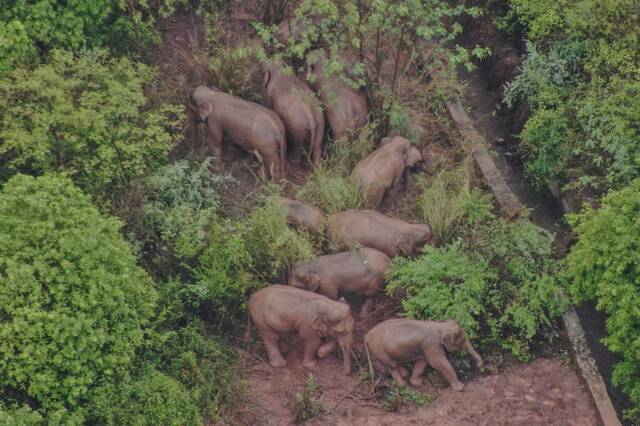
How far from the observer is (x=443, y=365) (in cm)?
895

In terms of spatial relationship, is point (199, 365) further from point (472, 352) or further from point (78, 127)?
point (78, 127)

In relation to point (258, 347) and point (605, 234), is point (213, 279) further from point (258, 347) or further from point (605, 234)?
point (605, 234)

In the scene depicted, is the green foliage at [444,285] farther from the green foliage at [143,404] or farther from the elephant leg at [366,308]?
the green foliage at [143,404]

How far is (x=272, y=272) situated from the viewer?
390 inches

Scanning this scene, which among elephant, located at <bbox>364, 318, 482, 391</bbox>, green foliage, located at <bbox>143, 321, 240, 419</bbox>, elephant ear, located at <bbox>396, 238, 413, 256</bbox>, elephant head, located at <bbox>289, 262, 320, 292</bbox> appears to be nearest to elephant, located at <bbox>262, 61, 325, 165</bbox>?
elephant ear, located at <bbox>396, 238, 413, 256</bbox>

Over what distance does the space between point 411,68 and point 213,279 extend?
4.93m

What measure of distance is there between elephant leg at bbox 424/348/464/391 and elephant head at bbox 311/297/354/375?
85 cm

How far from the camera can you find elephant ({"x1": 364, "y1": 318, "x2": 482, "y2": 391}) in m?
8.87

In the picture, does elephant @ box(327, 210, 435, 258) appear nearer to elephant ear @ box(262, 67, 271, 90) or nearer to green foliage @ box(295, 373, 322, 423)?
green foliage @ box(295, 373, 322, 423)

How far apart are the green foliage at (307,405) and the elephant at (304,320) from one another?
1.68 feet

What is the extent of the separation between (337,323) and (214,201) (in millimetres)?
2454

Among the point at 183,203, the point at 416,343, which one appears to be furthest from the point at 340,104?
the point at 416,343

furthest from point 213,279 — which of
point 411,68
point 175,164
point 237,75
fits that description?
point 411,68

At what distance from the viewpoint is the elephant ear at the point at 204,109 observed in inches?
431
